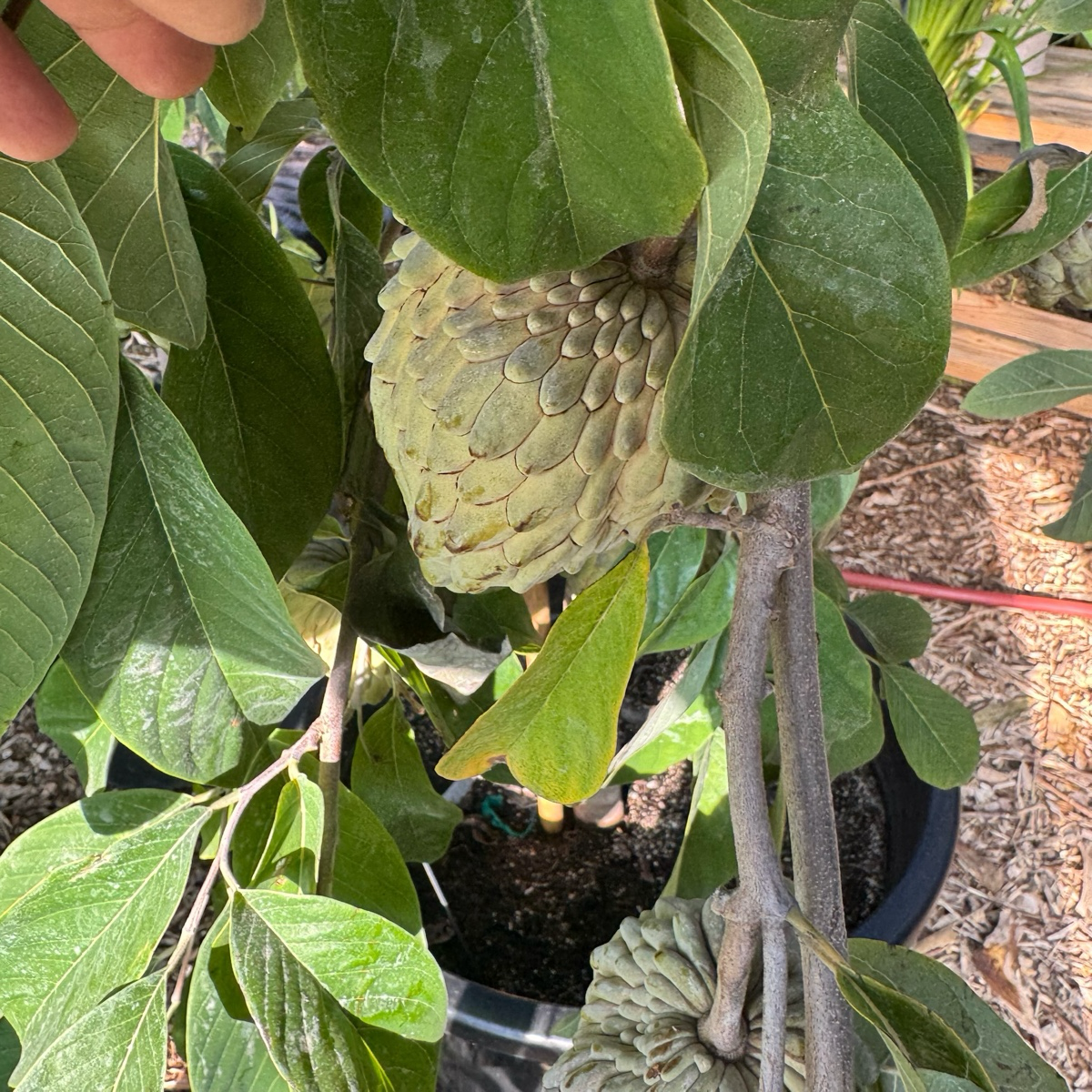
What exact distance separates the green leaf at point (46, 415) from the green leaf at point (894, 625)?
0.73 m

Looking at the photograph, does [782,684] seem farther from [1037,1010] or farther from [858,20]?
[1037,1010]

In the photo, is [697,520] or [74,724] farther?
[74,724]

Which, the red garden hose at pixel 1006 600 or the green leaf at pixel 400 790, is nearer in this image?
the green leaf at pixel 400 790

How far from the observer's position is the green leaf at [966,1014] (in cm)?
55

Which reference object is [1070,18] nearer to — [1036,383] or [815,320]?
[815,320]

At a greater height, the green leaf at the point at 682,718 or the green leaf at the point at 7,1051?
the green leaf at the point at 682,718

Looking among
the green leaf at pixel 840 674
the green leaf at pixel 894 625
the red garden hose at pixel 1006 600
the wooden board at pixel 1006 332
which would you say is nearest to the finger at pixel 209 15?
the green leaf at pixel 840 674

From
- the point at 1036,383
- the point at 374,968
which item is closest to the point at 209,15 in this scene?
the point at 374,968

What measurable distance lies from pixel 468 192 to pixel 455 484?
22 centimetres

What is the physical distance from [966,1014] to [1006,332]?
1.88m

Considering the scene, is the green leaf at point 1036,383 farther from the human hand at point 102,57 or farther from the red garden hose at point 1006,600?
the human hand at point 102,57

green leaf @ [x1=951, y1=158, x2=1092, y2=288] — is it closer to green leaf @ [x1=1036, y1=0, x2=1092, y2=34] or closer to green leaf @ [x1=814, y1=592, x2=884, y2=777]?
green leaf @ [x1=1036, y1=0, x2=1092, y2=34]

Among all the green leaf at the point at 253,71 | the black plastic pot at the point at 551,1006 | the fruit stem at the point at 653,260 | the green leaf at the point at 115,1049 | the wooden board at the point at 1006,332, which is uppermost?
the wooden board at the point at 1006,332

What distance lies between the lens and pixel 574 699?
0.42 metres
